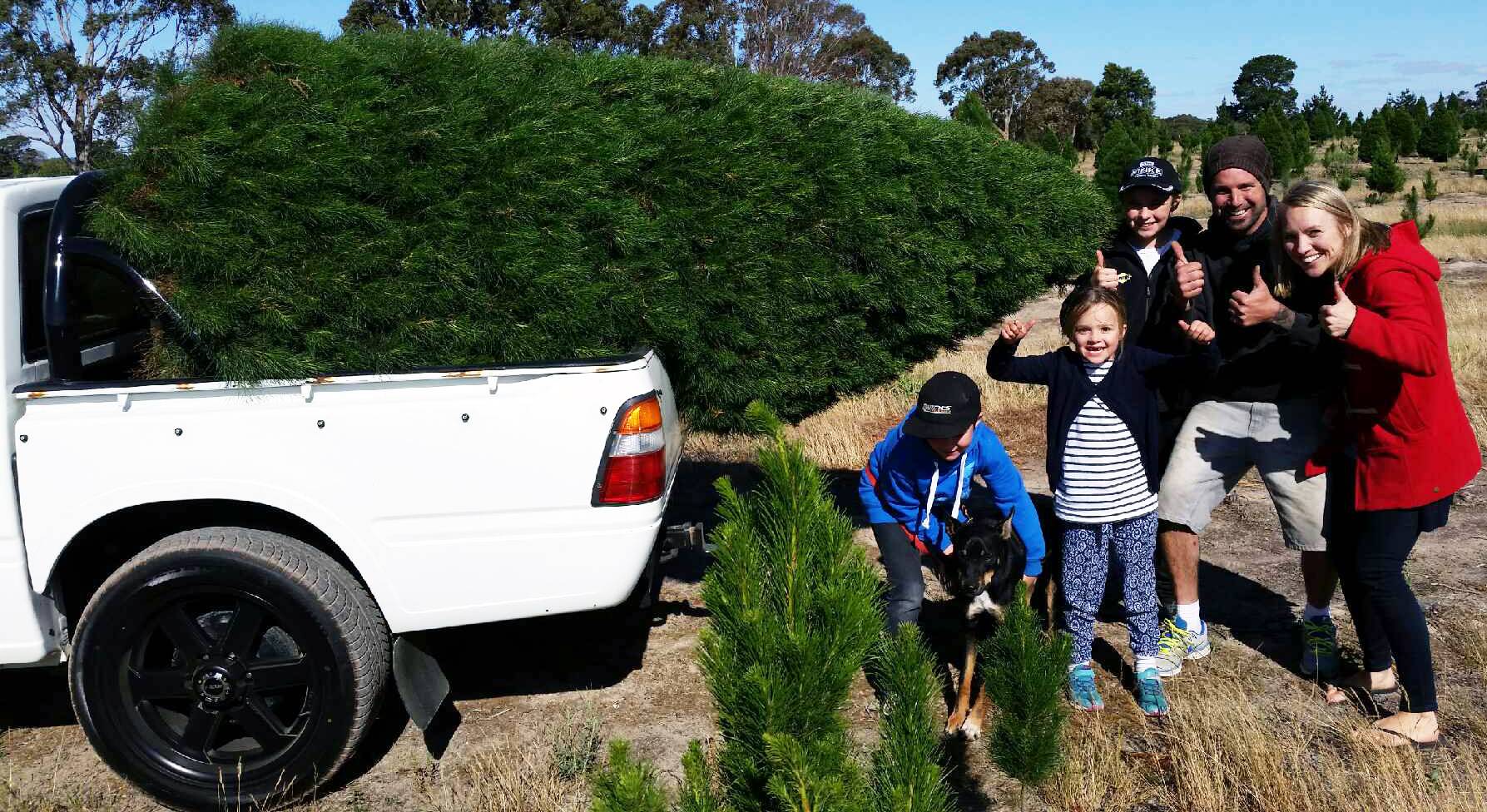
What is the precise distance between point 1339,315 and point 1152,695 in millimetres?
1529

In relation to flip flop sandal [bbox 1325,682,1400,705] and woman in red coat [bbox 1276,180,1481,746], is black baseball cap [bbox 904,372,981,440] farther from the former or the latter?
flip flop sandal [bbox 1325,682,1400,705]

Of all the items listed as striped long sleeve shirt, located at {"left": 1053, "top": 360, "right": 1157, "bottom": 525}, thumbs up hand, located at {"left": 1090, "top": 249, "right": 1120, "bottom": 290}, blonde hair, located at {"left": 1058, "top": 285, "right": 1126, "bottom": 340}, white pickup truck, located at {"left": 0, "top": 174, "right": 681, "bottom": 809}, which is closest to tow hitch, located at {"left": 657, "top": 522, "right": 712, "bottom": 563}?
white pickup truck, located at {"left": 0, "top": 174, "right": 681, "bottom": 809}

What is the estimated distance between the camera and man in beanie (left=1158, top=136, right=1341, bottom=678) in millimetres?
3922

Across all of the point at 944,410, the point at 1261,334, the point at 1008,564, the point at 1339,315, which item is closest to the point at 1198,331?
the point at 1261,334

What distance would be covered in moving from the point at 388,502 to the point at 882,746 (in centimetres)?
201

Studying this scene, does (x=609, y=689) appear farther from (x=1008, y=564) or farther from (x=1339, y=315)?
(x=1339, y=315)

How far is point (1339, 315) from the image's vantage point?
321 centimetres

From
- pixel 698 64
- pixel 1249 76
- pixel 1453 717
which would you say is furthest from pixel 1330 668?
pixel 1249 76

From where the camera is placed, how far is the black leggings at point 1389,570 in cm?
355

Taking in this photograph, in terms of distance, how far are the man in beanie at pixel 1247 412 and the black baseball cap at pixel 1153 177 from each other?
0.42ft

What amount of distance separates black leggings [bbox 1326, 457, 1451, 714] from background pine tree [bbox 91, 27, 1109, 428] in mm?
1427

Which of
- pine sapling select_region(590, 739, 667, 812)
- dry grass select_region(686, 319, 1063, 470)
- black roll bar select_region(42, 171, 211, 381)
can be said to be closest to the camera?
pine sapling select_region(590, 739, 667, 812)

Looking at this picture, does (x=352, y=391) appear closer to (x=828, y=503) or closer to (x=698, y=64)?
(x=698, y=64)

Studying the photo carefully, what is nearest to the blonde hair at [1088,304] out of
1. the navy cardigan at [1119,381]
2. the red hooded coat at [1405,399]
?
the navy cardigan at [1119,381]
